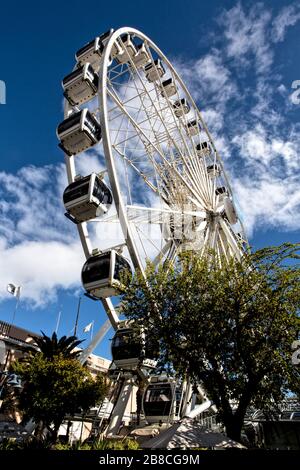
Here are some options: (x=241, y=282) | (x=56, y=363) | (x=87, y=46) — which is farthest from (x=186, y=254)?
(x=87, y=46)

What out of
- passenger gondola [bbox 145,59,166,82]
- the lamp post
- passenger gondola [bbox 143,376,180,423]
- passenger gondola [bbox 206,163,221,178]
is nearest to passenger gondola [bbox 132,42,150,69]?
passenger gondola [bbox 145,59,166,82]

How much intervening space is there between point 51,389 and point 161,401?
24.5 feet

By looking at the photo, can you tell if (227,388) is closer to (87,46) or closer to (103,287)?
(103,287)

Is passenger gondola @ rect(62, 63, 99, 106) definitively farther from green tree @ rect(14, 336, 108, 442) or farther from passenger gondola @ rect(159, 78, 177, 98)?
green tree @ rect(14, 336, 108, 442)

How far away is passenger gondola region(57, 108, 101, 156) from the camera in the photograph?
2061 cm

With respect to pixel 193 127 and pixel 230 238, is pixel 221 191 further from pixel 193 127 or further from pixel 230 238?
pixel 230 238

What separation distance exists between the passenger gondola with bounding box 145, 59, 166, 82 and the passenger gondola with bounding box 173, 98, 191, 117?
256 cm

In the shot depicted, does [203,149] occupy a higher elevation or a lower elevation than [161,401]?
higher

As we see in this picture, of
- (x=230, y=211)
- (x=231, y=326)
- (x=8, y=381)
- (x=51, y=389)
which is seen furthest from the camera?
(x=230, y=211)

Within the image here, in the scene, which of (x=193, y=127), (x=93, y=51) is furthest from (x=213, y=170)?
(x=93, y=51)

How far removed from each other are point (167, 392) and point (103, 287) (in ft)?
32.1

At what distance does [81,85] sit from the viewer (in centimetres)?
2248

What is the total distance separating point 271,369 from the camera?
13.8m
